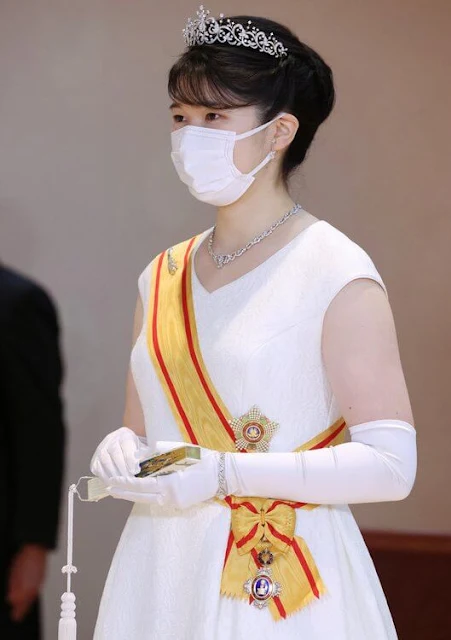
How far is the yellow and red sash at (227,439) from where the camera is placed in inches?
63.2

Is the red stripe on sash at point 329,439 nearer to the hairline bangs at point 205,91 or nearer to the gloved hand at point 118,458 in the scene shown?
the gloved hand at point 118,458

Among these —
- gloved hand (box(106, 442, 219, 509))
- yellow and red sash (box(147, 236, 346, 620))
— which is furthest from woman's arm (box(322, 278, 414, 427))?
gloved hand (box(106, 442, 219, 509))

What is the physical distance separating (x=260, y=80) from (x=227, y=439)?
0.55 meters

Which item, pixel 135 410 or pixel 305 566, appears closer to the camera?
pixel 305 566

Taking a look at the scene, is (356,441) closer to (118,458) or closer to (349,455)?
(349,455)

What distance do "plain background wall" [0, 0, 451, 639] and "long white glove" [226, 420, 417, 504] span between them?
1532 millimetres

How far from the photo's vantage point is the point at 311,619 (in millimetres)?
1591

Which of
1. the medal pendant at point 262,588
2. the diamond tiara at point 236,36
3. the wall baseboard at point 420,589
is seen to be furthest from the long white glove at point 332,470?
the wall baseboard at point 420,589

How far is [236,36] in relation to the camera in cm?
177

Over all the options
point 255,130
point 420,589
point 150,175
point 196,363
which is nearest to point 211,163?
point 255,130

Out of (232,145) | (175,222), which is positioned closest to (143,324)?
(232,145)

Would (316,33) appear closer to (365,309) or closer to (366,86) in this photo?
(366,86)

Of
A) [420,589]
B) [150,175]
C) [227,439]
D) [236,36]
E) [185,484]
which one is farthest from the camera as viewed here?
[150,175]

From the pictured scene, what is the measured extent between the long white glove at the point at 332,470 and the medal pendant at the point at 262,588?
0.39 feet
